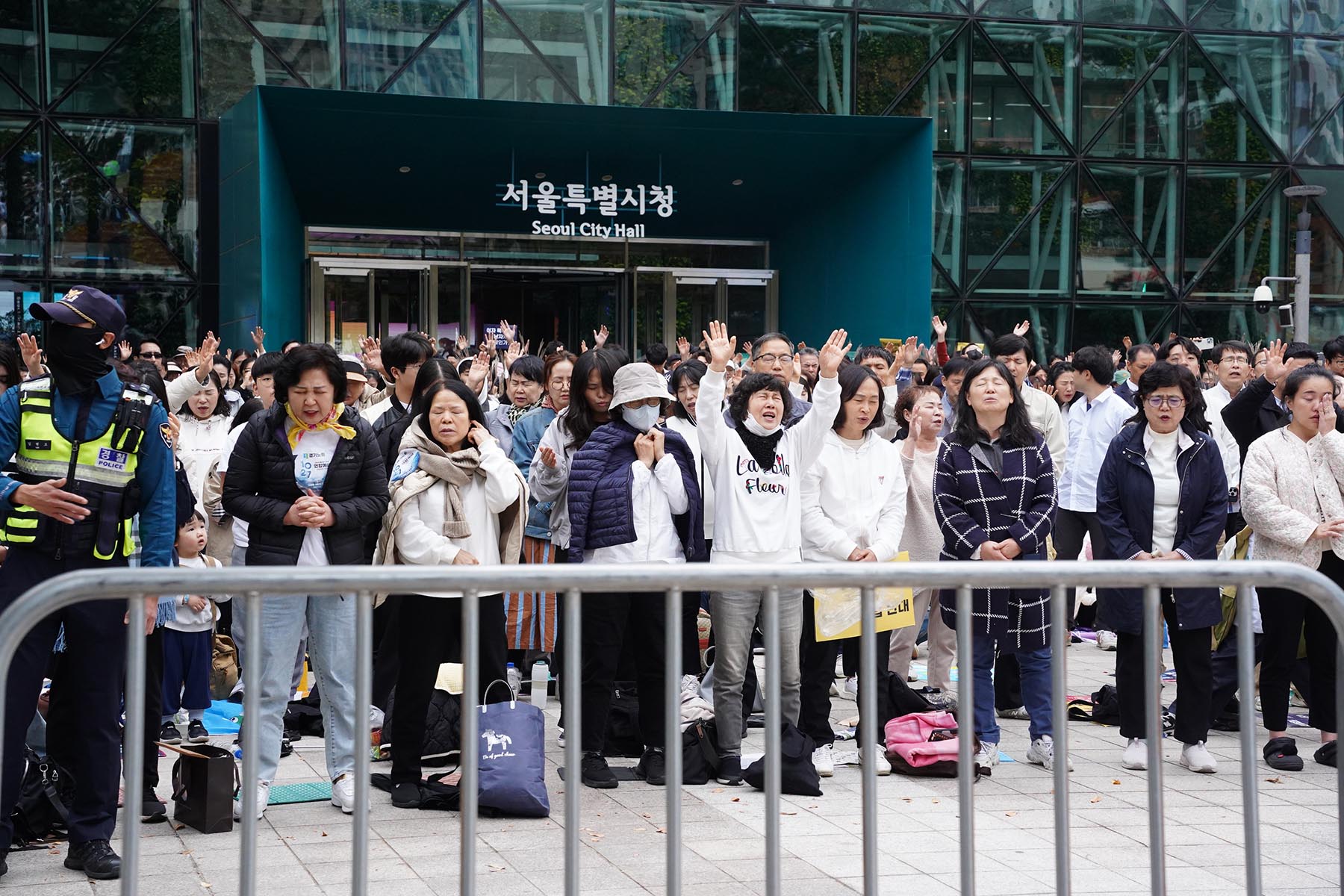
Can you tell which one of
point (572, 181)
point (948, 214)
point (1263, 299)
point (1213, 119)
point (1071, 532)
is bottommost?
point (1071, 532)

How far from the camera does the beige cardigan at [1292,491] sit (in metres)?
7.52

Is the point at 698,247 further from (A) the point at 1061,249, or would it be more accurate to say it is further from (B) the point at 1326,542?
(B) the point at 1326,542

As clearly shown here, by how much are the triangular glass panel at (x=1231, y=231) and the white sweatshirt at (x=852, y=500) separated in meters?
17.7

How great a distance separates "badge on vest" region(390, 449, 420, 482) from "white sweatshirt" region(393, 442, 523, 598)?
0.46 feet

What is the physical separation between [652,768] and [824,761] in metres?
0.91

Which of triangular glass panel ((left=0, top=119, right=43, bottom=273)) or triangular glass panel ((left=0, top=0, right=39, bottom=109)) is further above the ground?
triangular glass panel ((left=0, top=0, right=39, bottom=109))

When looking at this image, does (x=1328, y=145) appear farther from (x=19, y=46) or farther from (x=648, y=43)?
(x=19, y=46)

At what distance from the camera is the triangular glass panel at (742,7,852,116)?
21.1m

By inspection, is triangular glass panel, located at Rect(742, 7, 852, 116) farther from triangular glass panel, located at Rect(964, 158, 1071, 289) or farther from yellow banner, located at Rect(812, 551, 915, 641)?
yellow banner, located at Rect(812, 551, 915, 641)

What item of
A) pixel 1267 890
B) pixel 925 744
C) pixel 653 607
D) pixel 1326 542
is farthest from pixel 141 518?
pixel 1326 542

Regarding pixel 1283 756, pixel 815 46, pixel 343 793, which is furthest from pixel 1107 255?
pixel 343 793

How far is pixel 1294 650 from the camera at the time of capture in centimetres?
769

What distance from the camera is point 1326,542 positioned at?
24.8ft

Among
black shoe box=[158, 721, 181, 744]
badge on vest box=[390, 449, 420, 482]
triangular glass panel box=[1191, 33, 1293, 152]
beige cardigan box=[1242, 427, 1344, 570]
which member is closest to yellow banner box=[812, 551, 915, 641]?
badge on vest box=[390, 449, 420, 482]
